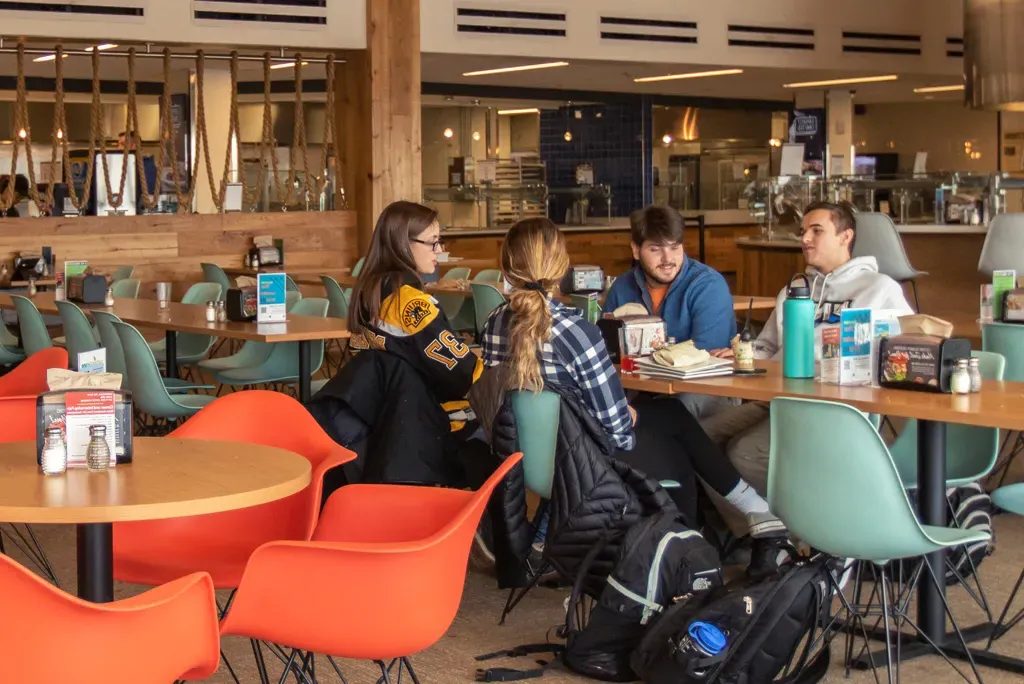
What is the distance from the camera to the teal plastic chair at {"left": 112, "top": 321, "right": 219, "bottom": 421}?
17.0 ft

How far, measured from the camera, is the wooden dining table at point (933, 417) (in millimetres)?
3268

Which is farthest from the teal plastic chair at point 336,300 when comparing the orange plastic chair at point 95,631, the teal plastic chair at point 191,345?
the orange plastic chair at point 95,631

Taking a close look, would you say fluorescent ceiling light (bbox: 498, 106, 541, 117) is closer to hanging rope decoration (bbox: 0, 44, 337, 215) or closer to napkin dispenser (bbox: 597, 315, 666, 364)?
hanging rope decoration (bbox: 0, 44, 337, 215)

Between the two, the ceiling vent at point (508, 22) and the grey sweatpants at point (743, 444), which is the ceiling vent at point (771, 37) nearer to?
the ceiling vent at point (508, 22)

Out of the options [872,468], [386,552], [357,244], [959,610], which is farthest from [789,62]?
[386,552]

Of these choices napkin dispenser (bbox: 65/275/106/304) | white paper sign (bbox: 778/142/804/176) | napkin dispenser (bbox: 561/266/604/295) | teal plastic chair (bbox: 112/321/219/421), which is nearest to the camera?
teal plastic chair (bbox: 112/321/219/421)

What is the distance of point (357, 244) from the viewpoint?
10570 millimetres

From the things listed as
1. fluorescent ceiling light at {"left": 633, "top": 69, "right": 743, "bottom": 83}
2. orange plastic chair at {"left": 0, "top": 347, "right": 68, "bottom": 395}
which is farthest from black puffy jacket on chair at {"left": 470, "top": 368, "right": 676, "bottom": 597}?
fluorescent ceiling light at {"left": 633, "top": 69, "right": 743, "bottom": 83}

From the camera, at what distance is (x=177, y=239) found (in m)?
9.95

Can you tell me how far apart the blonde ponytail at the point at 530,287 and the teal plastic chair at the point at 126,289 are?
4937 millimetres

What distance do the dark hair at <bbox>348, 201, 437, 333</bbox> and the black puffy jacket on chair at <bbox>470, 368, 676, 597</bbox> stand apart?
2.33 feet

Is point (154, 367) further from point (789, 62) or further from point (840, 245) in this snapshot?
point (789, 62)

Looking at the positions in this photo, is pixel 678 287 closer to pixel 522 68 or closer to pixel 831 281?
pixel 831 281

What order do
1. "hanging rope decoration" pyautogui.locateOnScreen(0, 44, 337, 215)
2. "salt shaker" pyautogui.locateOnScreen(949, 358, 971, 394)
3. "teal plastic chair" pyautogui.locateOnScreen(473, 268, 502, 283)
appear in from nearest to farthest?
1. "salt shaker" pyautogui.locateOnScreen(949, 358, 971, 394)
2. "teal plastic chair" pyautogui.locateOnScreen(473, 268, 502, 283)
3. "hanging rope decoration" pyautogui.locateOnScreen(0, 44, 337, 215)
